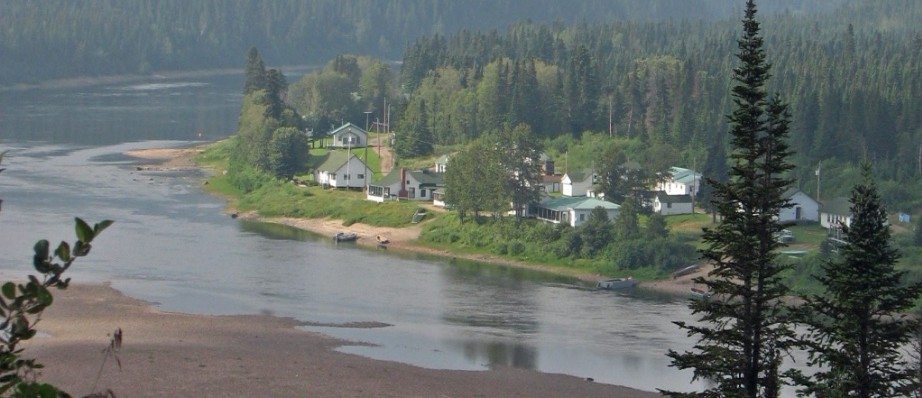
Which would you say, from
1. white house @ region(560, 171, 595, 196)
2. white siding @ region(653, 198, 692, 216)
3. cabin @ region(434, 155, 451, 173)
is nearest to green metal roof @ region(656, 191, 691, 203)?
white siding @ region(653, 198, 692, 216)

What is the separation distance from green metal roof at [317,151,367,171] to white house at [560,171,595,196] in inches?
447

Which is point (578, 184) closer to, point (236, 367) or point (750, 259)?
point (236, 367)

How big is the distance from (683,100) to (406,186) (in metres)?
20.8

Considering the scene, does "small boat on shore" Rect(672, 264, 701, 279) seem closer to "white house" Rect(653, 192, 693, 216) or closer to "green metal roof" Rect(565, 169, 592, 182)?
"white house" Rect(653, 192, 693, 216)

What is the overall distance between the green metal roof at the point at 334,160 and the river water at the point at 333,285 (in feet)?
21.4

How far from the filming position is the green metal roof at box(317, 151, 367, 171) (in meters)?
72.2

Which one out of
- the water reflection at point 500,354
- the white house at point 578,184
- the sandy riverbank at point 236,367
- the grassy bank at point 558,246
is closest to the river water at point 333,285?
the water reflection at point 500,354

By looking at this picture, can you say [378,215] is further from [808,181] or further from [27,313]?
[27,313]

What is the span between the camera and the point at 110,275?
163ft

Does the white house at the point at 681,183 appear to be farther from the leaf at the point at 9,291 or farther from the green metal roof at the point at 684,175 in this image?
the leaf at the point at 9,291

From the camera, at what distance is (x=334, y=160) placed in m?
73.7

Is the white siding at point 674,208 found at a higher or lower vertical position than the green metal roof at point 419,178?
lower

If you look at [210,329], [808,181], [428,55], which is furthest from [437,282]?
[428,55]

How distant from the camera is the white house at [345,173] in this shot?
234 feet
